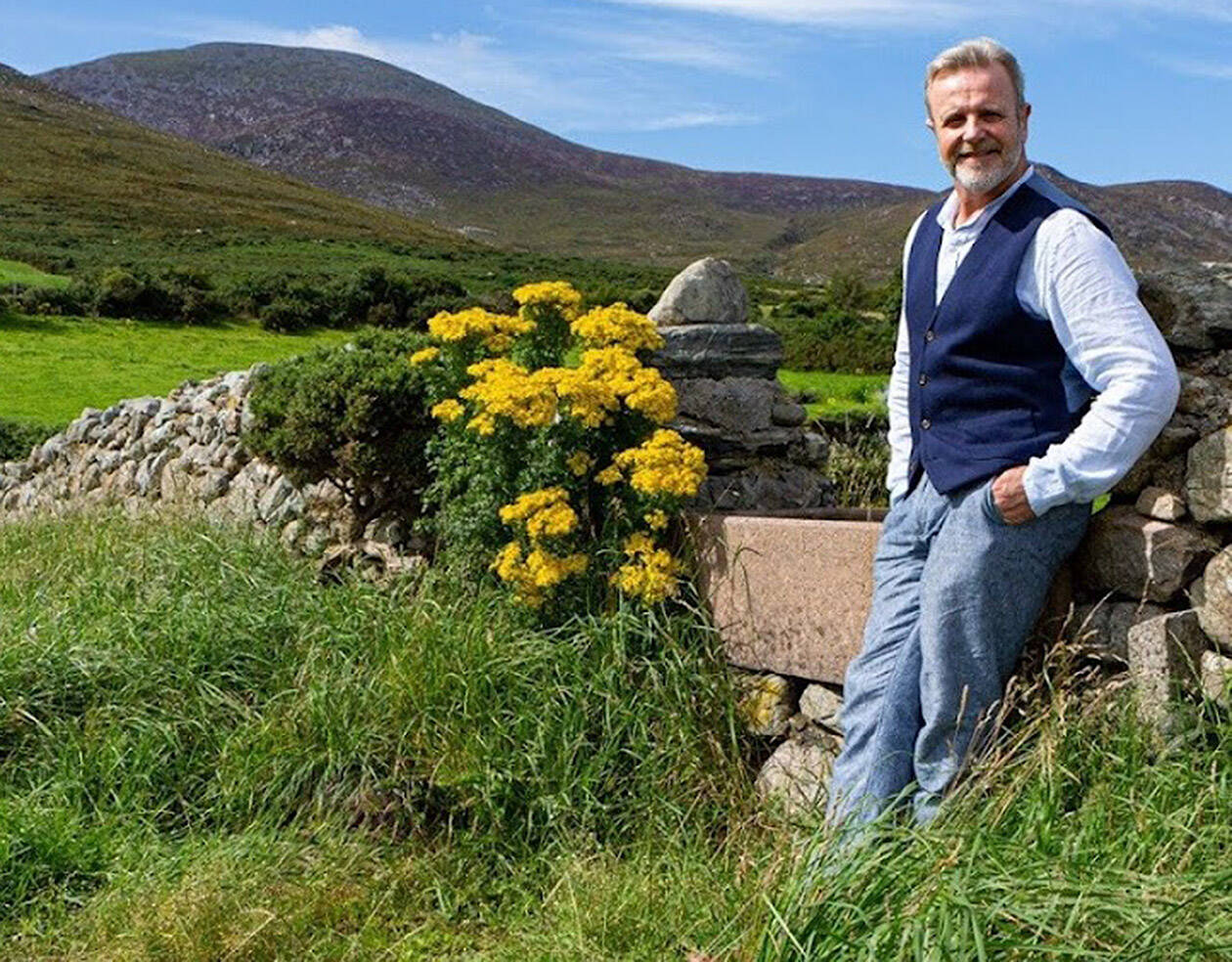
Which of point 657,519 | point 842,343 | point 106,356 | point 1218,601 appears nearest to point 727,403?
point 657,519

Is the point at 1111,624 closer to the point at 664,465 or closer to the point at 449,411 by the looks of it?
the point at 664,465

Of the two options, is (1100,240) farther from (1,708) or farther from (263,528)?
(263,528)

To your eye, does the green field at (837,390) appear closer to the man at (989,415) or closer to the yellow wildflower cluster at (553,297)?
the yellow wildflower cluster at (553,297)

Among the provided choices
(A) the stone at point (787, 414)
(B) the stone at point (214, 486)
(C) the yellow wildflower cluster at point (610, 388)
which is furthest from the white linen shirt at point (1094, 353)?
(B) the stone at point (214, 486)

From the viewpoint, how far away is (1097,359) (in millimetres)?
3672

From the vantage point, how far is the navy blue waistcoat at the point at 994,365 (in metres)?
3.85

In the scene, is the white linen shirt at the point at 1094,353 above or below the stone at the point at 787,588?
above

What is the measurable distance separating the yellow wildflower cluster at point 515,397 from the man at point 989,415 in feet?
5.65

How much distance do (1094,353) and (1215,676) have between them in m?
1.08

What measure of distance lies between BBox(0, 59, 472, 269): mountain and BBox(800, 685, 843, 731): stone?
32.9m

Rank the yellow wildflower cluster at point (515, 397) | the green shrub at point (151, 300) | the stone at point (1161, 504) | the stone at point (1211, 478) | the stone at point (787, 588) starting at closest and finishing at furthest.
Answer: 1. the stone at point (1211, 478)
2. the stone at point (1161, 504)
3. the stone at point (787, 588)
4. the yellow wildflower cluster at point (515, 397)
5. the green shrub at point (151, 300)

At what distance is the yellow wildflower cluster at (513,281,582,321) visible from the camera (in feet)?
20.0

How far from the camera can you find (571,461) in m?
5.53

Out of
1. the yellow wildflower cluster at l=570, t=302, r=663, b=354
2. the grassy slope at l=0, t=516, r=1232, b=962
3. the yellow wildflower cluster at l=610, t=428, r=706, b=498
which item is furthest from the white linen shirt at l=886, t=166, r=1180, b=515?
the yellow wildflower cluster at l=570, t=302, r=663, b=354
